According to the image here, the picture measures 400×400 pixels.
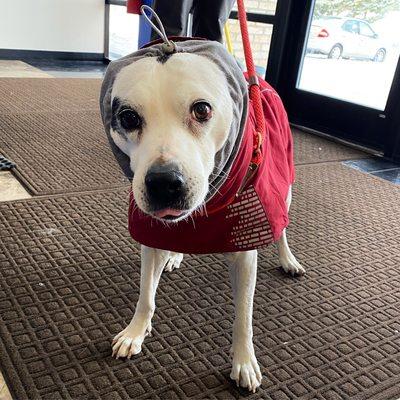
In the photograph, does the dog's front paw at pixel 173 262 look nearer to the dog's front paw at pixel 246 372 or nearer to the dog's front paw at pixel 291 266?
the dog's front paw at pixel 291 266

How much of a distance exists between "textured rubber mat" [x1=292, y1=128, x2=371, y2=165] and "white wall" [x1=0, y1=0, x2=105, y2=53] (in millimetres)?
3492

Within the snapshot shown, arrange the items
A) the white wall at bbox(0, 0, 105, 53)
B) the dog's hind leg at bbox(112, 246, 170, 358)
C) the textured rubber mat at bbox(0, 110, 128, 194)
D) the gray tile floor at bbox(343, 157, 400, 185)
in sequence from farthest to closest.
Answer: the white wall at bbox(0, 0, 105, 53) → the gray tile floor at bbox(343, 157, 400, 185) → the textured rubber mat at bbox(0, 110, 128, 194) → the dog's hind leg at bbox(112, 246, 170, 358)

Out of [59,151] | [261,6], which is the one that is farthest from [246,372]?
[261,6]

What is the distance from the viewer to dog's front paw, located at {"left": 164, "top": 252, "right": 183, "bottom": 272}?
1.55 m

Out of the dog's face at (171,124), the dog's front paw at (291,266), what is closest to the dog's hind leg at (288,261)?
the dog's front paw at (291,266)

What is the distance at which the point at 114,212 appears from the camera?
6.24 feet

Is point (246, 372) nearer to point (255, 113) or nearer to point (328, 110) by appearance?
point (255, 113)

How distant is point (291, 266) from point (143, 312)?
0.59 metres

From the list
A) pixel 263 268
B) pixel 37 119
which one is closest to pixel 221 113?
pixel 263 268

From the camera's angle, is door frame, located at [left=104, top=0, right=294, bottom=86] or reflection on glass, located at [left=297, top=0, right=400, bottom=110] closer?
reflection on glass, located at [left=297, top=0, right=400, bottom=110]

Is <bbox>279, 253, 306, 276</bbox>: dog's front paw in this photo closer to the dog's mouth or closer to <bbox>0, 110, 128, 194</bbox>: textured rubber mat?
the dog's mouth

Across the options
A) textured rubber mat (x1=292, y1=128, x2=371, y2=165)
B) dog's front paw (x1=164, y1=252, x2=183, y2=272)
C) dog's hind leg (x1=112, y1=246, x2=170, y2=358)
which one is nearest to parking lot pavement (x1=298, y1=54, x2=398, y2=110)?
textured rubber mat (x1=292, y1=128, x2=371, y2=165)

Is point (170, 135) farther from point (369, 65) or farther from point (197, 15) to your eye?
point (369, 65)

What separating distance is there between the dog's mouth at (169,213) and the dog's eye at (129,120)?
17 cm
